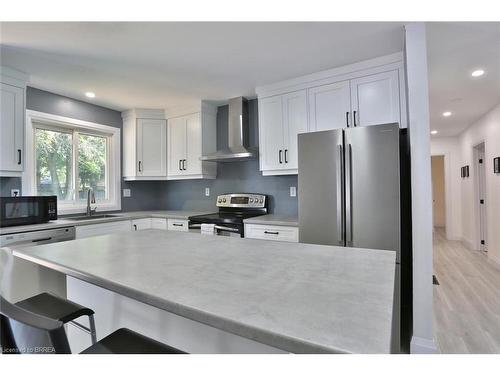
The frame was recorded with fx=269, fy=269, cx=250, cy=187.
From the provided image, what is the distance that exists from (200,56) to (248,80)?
710 mm

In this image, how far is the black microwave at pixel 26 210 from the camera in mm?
2420

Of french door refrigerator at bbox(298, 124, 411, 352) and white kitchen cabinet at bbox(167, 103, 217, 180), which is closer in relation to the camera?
french door refrigerator at bbox(298, 124, 411, 352)

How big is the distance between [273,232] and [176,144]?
2.01 meters

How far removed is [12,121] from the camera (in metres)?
2.55

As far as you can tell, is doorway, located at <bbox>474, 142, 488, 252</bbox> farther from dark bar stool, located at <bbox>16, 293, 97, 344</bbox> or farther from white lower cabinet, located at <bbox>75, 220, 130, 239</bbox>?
dark bar stool, located at <bbox>16, 293, 97, 344</bbox>

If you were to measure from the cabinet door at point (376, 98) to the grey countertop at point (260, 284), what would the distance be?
1.60m

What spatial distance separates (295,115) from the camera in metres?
2.93

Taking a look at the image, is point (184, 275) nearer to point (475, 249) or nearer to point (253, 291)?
point (253, 291)

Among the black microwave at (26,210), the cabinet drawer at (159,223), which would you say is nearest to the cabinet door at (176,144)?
the cabinet drawer at (159,223)

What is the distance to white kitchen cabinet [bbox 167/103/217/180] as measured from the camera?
3674 mm

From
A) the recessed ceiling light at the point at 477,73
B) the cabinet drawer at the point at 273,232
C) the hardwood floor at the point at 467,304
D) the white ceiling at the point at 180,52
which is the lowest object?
the hardwood floor at the point at 467,304

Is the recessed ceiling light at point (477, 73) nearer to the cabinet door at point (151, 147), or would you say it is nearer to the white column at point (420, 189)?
the white column at point (420, 189)

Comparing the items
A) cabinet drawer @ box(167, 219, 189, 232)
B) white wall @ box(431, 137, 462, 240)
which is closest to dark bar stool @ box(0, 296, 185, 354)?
cabinet drawer @ box(167, 219, 189, 232)

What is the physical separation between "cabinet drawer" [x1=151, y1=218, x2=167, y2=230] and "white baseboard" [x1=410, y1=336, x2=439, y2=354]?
287 centimetres
